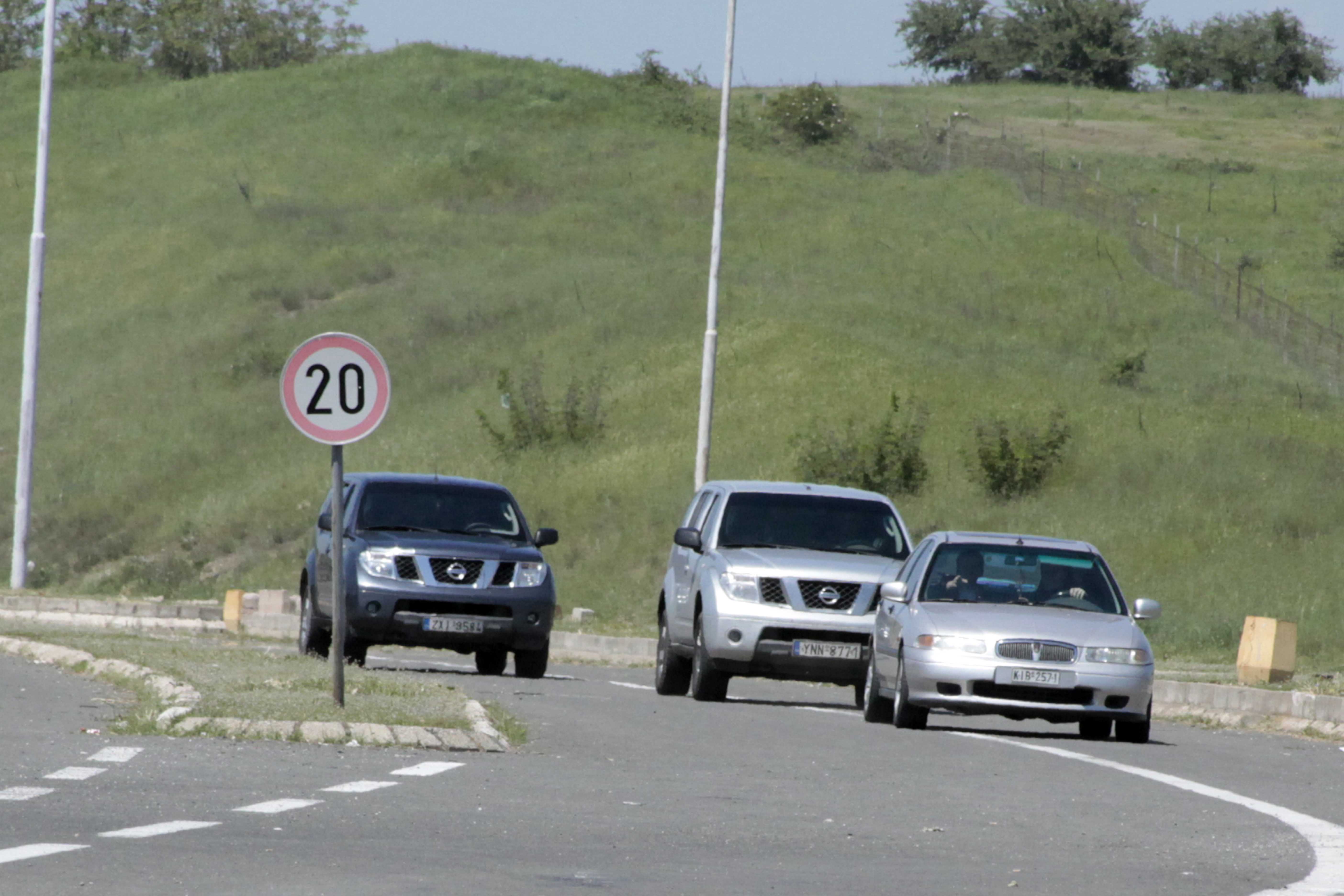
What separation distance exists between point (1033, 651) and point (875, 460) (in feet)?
87.8

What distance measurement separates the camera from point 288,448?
57.9 meters

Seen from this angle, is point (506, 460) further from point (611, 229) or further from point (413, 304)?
point (611, 229)

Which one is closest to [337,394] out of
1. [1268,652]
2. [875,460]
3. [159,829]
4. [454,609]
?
[159,829]

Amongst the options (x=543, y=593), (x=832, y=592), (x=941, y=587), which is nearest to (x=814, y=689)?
(x=543, y=593)

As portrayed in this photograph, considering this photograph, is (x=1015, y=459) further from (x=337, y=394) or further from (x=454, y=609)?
(x=337, y=394)

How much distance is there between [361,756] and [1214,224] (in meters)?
73.0

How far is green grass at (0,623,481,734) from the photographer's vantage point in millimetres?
14516

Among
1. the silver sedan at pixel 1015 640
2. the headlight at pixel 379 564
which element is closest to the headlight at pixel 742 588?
the silver sedan at pixel 1015 640

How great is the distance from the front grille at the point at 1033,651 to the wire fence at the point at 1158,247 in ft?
130

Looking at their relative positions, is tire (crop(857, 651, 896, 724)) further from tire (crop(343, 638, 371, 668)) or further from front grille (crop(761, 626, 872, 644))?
tire (crop(343, 638, 371, 668))

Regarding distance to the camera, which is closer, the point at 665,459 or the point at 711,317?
the point at 711,317

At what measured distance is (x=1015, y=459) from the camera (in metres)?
43.3

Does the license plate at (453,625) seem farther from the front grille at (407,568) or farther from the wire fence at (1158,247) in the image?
the wire fence at (1158,247)

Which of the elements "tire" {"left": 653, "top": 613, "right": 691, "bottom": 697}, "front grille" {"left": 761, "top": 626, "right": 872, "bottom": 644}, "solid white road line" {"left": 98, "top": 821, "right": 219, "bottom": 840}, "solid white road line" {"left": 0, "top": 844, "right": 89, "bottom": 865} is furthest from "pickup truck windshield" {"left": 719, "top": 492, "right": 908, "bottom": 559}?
"solid white road line" {"left": 0, "top": 844, "right": 89, "bottom": 865}
